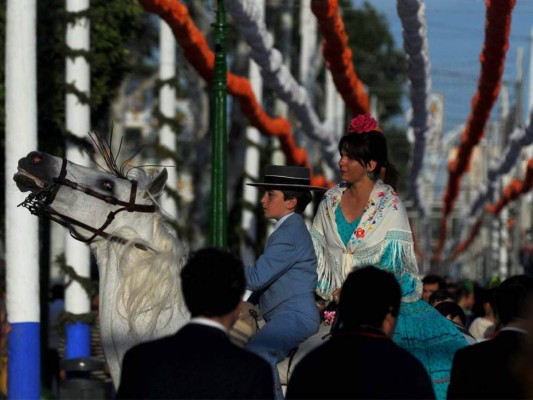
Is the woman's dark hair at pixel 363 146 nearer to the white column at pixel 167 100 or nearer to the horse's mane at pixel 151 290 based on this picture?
the horse's mane at pixel 151 290

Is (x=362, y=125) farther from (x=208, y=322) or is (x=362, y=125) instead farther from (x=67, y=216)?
(x=208, y=322)

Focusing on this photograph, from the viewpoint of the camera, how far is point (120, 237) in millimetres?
8789

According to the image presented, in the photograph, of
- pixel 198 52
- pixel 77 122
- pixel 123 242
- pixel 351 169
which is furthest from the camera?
pixel 198 52

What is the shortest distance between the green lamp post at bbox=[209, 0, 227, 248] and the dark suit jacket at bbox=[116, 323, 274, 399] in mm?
8319

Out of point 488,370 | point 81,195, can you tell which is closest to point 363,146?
point 81,195

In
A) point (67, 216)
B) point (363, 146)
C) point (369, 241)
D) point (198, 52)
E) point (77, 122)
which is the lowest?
point (369, 241)

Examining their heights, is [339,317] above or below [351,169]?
below

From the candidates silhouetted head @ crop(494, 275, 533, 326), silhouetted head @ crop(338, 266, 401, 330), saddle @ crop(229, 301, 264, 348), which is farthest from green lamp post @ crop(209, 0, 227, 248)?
silhouetted head @ crop(338, 266, 401, 330)

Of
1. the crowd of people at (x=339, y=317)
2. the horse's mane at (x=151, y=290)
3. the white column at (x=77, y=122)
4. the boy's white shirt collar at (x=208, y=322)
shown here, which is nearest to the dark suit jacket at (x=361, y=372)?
the crowd of people at (x=339, y=317)

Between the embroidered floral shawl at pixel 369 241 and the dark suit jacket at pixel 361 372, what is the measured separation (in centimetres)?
285

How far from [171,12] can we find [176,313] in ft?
29.2

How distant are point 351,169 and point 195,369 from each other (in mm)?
3524

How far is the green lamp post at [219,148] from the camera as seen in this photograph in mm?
14133

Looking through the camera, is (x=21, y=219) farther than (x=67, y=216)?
Yes
